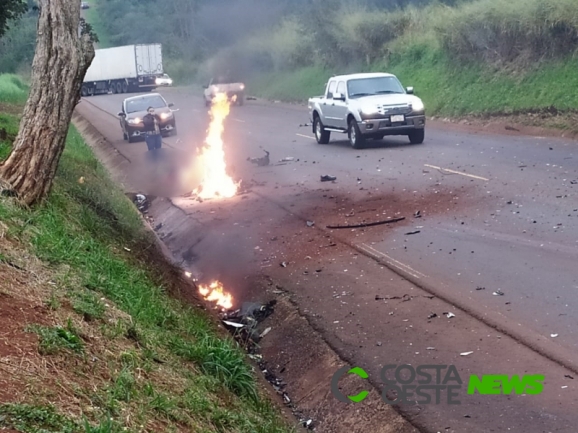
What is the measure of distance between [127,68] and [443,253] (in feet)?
202

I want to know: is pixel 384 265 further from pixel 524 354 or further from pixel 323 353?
pixel 524 354

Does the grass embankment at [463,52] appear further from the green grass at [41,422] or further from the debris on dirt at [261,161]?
the green grass at [41,422]

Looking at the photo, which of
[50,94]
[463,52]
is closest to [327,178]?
[50,94]

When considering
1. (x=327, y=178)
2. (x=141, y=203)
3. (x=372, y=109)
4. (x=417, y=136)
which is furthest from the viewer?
(x=417, y=136)

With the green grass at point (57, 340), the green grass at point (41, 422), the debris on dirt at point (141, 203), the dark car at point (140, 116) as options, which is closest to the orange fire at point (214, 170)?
the debris on dirt at point (141, 203)

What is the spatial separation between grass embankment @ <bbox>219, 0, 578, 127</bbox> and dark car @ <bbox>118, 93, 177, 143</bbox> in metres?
9.47

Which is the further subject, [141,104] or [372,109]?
[141,104]

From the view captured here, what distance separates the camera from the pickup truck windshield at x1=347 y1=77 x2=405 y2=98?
73.6ft

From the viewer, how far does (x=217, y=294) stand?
11.2m

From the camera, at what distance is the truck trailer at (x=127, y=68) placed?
67.9 meters

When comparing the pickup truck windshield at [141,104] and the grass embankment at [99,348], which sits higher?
the grass embankment at [99,348]

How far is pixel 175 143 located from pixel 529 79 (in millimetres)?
11579

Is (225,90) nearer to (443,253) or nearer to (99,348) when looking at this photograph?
(443,253)

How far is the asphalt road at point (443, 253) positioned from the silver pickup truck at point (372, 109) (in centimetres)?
59
